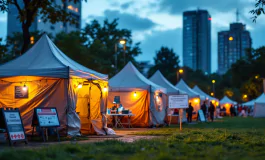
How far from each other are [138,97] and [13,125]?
1379 cm

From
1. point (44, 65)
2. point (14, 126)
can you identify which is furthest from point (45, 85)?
point (14, 126)

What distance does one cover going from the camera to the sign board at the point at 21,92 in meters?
16.2

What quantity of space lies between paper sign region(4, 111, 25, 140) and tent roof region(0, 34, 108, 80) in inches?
109

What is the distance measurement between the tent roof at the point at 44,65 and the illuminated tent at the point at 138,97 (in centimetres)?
792

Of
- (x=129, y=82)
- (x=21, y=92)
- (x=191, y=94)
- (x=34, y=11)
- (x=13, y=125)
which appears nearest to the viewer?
(x=13, y=125)

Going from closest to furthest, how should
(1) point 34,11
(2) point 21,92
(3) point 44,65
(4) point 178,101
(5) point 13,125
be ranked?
(5) point 13,125 < (2) point 21,92 < (3) point 44,65 < (1) point 34,11 < (4) point 178,101

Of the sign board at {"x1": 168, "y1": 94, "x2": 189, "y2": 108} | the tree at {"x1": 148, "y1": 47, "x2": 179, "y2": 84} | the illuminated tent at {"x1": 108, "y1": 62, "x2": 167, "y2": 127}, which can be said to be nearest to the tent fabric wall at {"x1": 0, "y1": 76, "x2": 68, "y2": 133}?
the sign board at {"x1": 168, "y1": 94, "x2": 189, "y2": 108}

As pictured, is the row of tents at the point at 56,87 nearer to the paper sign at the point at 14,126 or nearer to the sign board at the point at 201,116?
the paper sign at the point at 14,126

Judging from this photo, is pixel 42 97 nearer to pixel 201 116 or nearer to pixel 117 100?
→ pixel 117 100

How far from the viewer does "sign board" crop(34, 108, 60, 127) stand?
14219 mm

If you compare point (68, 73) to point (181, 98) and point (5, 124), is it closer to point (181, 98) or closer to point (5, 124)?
point (5, 124)

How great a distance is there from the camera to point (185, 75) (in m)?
101

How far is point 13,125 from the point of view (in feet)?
42.9

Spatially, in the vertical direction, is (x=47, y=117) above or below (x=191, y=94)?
below
